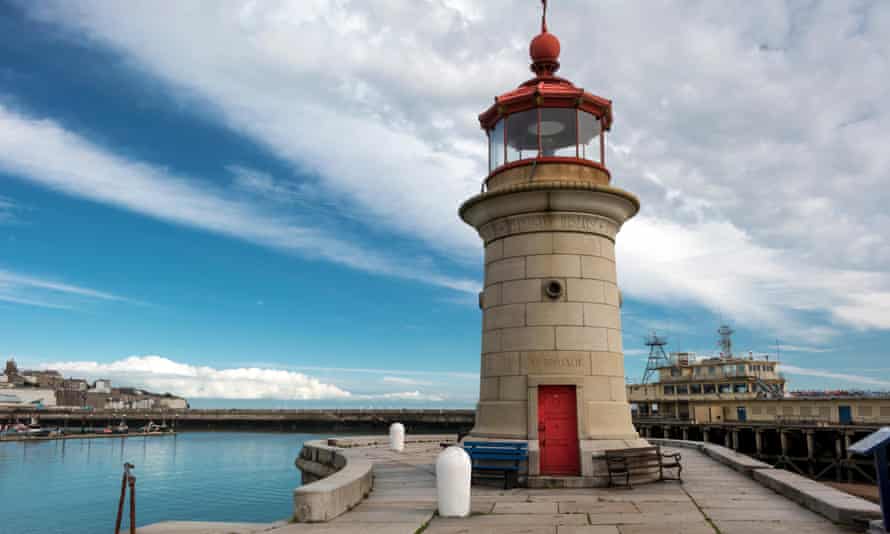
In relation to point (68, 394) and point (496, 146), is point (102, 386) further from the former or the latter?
point (496, 146)

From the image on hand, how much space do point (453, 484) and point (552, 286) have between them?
5833 millimetres

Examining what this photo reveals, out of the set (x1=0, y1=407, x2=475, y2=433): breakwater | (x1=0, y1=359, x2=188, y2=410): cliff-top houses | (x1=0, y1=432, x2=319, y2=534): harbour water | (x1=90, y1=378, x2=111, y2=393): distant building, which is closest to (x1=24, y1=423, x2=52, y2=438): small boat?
(x1=0, y1=432, x2=319, y2=534): harbour water

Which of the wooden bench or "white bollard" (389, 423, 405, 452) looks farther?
"white bollard" (389, 423, 405, 452)

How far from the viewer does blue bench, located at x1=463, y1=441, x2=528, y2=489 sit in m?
14.1

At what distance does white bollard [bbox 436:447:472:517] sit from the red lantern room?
732 centimetres

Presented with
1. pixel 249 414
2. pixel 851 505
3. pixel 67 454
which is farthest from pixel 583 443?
pixel 249 414

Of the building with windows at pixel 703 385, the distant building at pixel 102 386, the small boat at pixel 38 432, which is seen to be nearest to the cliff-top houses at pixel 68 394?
the distant building at pixel 102 386

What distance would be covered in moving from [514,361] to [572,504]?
12.8ft

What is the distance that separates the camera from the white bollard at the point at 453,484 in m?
10.8

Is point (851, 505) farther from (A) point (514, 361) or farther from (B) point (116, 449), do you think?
(B) point (116, 449)

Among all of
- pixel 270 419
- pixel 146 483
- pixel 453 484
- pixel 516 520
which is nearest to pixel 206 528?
pixel 453 484

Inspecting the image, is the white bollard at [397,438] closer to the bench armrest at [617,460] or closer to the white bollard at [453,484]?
the bench armrest at [617,460]

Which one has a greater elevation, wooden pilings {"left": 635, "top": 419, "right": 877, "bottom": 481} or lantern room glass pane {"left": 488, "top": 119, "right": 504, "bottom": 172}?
lantern room glass pane {"left": 488, "top": 119, "right": 504, "bottom": 172}

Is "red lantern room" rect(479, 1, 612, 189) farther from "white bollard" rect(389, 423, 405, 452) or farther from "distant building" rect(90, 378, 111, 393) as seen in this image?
"distant building" rect(90, 378, 111, 393)
